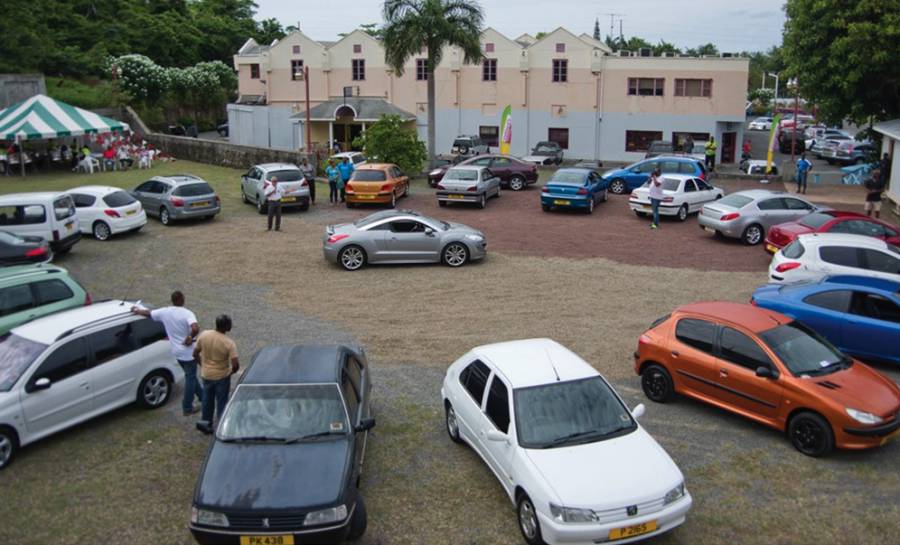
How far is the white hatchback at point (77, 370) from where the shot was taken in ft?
30.3

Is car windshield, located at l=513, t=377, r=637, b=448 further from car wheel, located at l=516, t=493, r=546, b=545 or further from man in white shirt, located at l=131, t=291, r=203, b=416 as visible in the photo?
man in white shirt, located at l=131, t=291, r=203, b=416

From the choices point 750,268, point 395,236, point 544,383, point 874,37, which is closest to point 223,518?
point 544,383

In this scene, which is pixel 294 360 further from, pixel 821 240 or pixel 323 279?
pixel 821 240

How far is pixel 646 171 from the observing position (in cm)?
2917

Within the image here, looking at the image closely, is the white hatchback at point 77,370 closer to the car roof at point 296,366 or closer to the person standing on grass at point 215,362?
the person standing on grass at point 215,362

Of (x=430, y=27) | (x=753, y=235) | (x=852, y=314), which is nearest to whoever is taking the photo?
(x=852, y=314)

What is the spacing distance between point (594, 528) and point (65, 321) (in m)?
7.41

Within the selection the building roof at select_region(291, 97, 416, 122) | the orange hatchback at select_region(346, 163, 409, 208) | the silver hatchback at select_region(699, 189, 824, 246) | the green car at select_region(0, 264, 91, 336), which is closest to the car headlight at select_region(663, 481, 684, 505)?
the green car at select_region(0, 264, 91, 336)

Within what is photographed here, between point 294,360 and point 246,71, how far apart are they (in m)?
51.7

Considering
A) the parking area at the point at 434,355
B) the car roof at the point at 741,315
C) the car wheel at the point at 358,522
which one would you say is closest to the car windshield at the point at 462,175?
the parking area at the point at 434,355

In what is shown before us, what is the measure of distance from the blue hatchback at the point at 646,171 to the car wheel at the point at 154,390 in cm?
2082

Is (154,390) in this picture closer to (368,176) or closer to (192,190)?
(192,190)

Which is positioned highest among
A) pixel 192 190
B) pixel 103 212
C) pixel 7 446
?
pixel 192 190

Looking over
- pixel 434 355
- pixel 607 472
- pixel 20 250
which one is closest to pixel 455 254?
pixel 434 355
